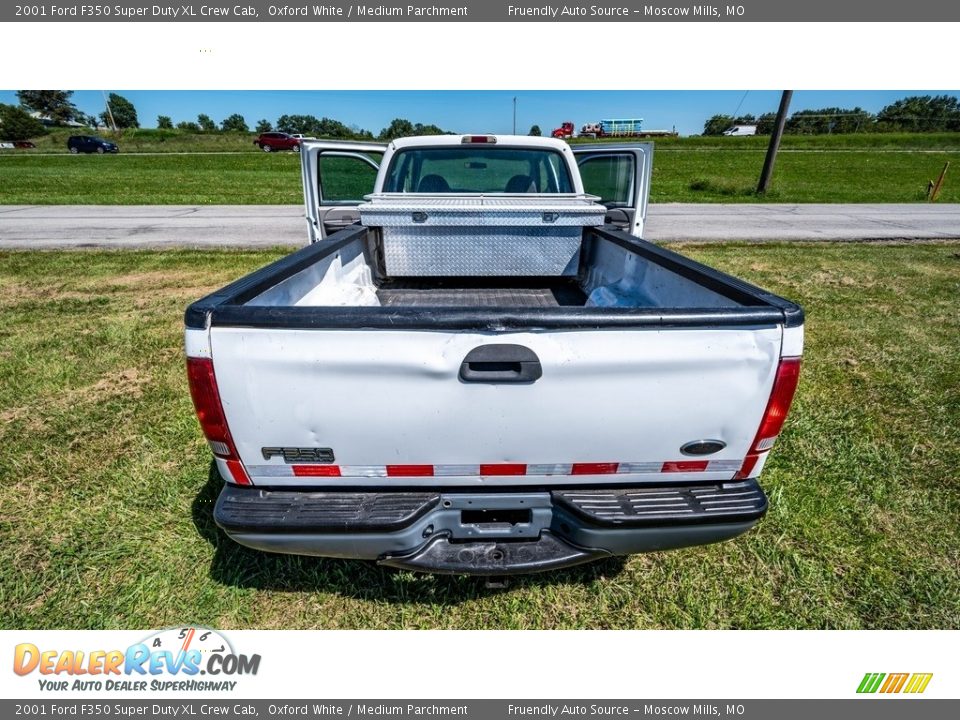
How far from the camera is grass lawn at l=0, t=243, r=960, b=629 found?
91.2 inches

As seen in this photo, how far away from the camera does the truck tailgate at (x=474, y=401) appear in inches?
64.3

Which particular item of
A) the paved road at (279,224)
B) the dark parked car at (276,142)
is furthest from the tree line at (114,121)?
the paved road at (279,224)

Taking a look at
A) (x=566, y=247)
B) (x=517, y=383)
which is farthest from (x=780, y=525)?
(x=566, y=247)

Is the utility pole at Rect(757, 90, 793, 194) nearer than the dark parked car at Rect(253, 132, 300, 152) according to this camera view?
Yes

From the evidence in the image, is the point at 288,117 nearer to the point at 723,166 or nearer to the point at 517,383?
the point at 723,166

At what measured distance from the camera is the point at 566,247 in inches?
158

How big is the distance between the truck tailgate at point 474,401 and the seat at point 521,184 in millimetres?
3504

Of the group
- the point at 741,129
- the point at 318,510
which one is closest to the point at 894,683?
the point at 318,510

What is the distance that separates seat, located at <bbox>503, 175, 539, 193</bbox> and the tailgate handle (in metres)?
3.54

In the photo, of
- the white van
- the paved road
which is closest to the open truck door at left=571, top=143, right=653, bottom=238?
the paved road

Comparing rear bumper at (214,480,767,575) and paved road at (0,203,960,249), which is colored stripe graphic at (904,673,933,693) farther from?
paved road at (0,203,960,249)

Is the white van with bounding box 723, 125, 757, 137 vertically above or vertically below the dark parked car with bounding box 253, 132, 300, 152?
above

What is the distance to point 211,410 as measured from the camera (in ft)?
5.55

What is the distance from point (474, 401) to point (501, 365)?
16 cm
